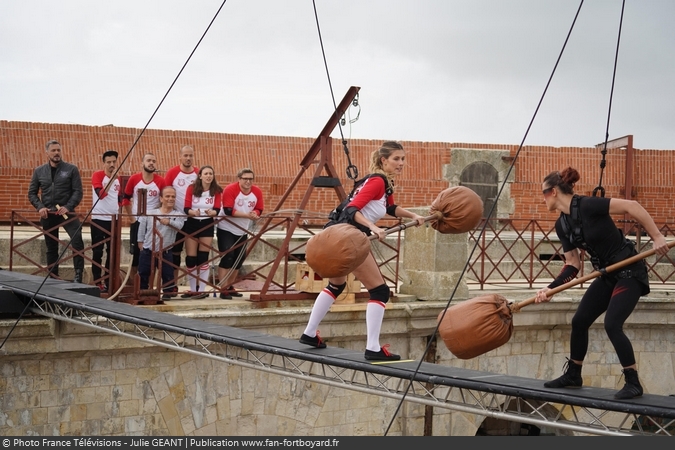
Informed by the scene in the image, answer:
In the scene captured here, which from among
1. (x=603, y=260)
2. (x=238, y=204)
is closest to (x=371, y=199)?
(x=603, y=260)

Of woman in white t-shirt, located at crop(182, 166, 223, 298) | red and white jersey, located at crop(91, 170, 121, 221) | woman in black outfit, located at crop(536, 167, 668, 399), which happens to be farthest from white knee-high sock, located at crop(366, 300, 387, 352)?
red and white jersey, located at crop(91, 170, 121, 221)

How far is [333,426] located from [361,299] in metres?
1.53

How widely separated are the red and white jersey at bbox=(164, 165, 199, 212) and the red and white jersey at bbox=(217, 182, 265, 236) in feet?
1.45

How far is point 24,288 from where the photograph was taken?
9953 mm

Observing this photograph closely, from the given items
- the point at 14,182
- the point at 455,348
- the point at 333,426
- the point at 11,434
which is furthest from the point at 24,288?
the point at 14,182

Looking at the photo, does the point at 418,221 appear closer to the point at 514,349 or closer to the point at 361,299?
the point at 361,299

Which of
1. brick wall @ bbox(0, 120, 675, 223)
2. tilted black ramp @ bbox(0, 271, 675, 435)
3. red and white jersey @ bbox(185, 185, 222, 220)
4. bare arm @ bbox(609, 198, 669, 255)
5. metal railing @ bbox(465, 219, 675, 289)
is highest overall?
brick wall @ bbox(0, 120, 675, 223)

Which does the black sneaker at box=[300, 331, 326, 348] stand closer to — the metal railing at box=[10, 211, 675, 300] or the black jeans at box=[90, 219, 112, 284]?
the metal railing at box=[10, 211, 675, 300]

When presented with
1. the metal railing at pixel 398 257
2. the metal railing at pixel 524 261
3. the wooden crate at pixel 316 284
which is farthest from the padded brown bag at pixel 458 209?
the metal railing at pixel 524 261

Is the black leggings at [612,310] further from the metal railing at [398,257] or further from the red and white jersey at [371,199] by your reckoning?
the metal railing at [398,257]

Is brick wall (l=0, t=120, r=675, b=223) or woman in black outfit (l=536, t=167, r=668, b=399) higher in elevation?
brick wall (l=0, t=120, r=675, b=223)

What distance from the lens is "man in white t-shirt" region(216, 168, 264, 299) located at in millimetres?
11891

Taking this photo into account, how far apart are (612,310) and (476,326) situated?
3.21 feet

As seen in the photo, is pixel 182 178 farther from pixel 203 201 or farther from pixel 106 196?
pixel 106 196
